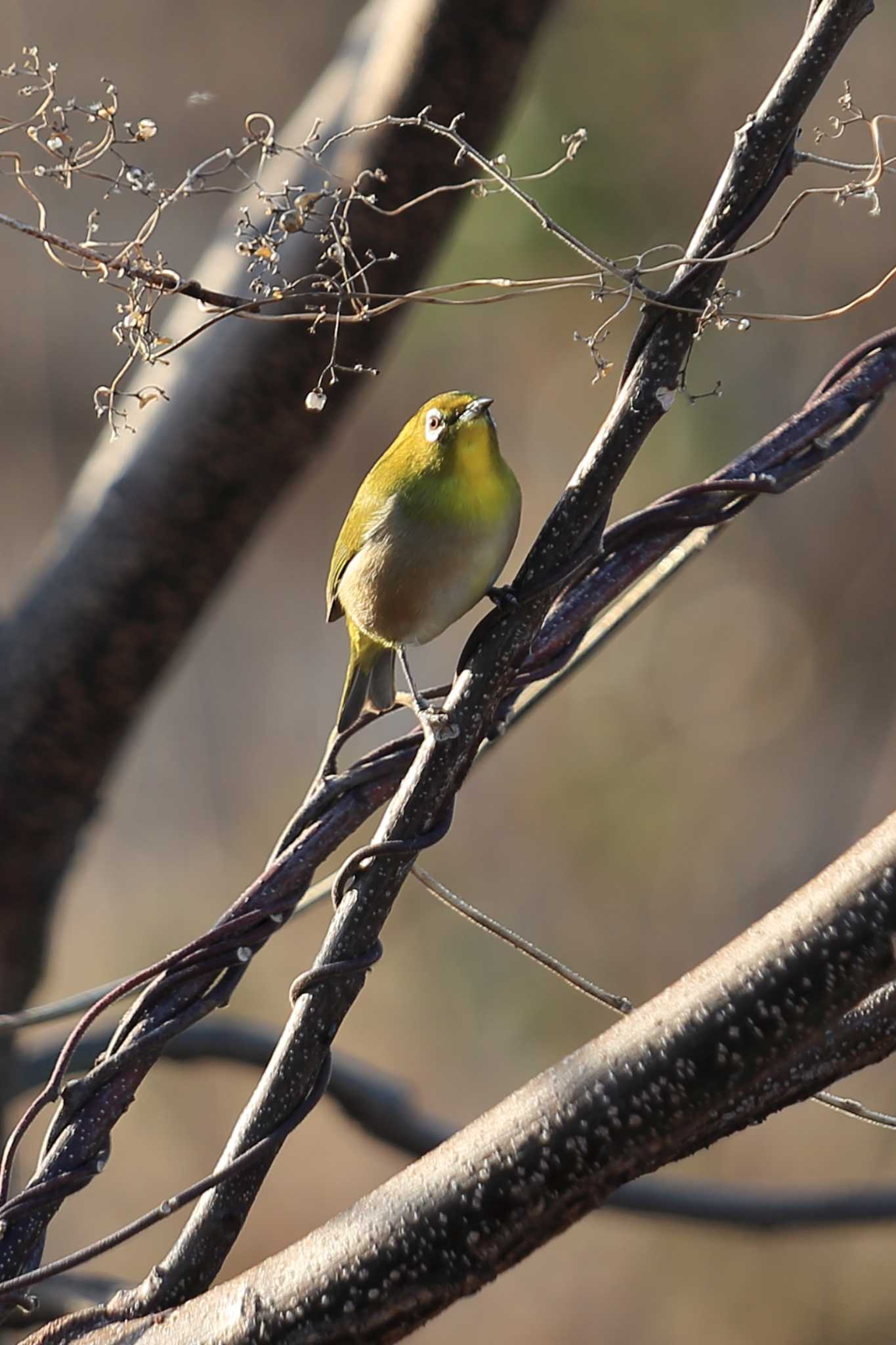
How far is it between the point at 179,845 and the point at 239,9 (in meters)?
3.43

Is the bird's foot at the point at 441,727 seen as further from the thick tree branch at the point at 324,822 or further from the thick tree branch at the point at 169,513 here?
the thick tree branch at the point at 169,513

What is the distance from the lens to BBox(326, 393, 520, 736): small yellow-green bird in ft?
3.02

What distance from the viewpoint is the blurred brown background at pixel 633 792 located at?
3572 millimetres

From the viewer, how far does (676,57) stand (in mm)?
3803

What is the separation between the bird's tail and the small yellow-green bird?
0.22ft

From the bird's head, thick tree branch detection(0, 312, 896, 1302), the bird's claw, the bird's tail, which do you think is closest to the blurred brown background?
the bird's tail

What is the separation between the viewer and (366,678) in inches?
45.5

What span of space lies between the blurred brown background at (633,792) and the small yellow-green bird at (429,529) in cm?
226

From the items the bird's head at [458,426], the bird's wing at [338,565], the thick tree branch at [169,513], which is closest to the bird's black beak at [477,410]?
the bird's head at [458,426]

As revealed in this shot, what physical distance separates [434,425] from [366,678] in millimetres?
261

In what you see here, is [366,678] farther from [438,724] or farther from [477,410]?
[438,724]

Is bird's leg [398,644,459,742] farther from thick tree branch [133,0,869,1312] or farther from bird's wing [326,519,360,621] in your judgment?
bird's wing [326,519,360,621]

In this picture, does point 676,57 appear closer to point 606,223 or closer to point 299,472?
point 606,223

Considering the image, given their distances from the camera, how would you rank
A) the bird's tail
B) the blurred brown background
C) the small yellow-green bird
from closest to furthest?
the small yellow-green bird → the bird's tail → the blurred brown background
